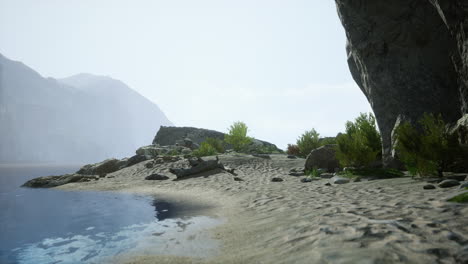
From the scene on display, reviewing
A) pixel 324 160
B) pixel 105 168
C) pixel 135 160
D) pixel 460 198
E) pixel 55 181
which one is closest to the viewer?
pixel 460 198

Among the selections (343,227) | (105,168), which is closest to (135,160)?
(105,168)

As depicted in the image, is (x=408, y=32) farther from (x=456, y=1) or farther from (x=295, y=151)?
(x=295, y=151)

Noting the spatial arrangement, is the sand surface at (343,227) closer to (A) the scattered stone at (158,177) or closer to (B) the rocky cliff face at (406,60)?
(B) the rocky cliff face at (406,60)

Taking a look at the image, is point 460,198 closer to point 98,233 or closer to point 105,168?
point 98,233

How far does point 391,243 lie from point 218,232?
10.2ft

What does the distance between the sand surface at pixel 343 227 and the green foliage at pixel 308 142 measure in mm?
15455

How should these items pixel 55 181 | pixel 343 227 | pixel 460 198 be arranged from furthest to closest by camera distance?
pixel 55 181 → pixel 460 198 → pixel 343 227

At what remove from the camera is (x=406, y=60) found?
11.4 meters

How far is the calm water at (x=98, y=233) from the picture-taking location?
15.2 ft

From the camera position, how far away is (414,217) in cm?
425

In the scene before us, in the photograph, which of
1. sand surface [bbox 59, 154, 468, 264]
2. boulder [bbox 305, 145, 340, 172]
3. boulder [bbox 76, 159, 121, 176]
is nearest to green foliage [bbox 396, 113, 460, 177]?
sand surface [bbox 59, 154, 468, 264]

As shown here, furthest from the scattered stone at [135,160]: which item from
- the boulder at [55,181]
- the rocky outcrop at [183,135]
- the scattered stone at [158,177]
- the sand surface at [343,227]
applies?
the rocky outcrop at [183,135]

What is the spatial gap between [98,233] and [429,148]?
876cm

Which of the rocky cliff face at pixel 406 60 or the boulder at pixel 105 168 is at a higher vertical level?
the rocky cliff face at pixel 406 60
